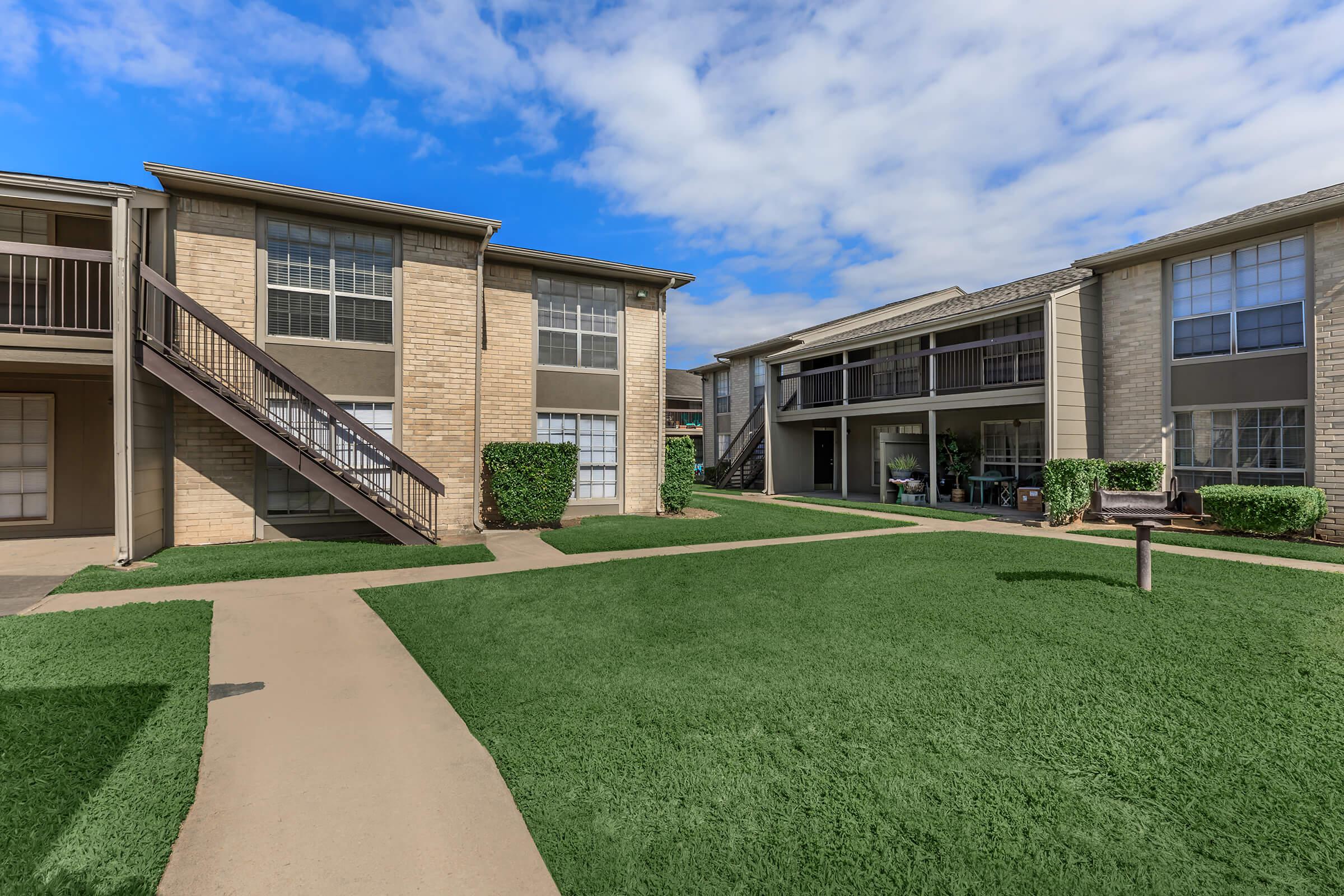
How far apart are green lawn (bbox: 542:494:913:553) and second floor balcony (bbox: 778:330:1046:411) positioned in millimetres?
5022

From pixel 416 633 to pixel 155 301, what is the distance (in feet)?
24.3

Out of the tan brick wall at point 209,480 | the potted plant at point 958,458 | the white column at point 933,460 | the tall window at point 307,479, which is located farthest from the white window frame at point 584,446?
the potted plant at point 958,458

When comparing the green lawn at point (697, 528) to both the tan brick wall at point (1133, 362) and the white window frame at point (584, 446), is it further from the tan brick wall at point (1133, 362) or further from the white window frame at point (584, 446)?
the tan brick wall at point (1133, 362)

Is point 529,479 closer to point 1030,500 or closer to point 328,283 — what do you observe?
point 328,283

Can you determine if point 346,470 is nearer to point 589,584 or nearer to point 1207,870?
point 589,584

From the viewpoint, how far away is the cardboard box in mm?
14008

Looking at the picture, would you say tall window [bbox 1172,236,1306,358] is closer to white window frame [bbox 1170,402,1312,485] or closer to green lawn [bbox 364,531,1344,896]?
white window frame [bbox 1170,402,1312,485]

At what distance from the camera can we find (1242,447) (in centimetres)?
1135

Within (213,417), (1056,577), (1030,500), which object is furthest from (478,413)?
(1030,500)

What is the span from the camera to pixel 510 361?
12508 millimetres

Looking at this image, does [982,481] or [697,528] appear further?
[982,481]

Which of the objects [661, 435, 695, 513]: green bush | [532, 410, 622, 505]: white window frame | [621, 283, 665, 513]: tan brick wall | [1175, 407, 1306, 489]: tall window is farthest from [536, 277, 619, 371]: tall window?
[1175, 407, 1306, 489]: tall window

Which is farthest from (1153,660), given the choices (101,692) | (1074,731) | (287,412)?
(287,412)

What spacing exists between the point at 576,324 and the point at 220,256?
6.36 m
